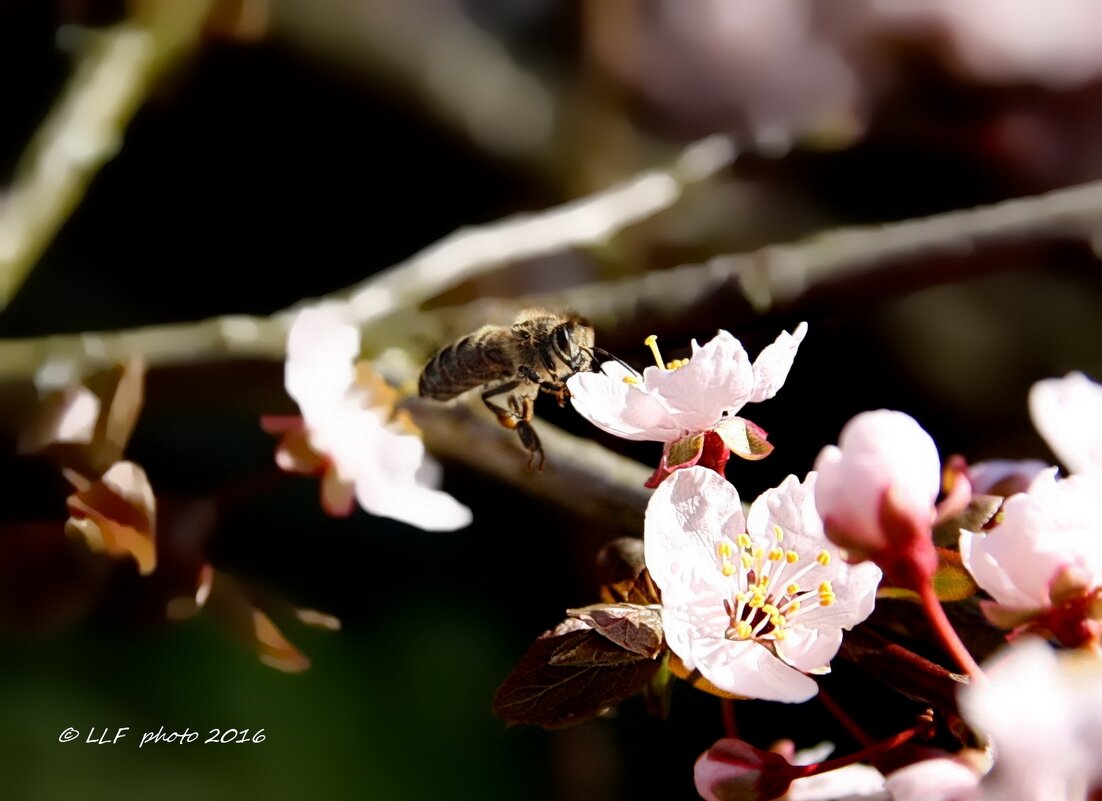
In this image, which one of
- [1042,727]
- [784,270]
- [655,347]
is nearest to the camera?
[1042,727]

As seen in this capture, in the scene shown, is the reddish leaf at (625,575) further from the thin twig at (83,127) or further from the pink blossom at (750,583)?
the thin twig at (83,127)

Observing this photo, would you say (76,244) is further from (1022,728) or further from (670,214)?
(1022,728)

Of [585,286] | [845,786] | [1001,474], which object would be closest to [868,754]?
[845,786]

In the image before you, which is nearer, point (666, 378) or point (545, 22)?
point (666, 378)

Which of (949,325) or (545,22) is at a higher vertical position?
(545,22)

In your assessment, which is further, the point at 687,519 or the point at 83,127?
the point at 83,127

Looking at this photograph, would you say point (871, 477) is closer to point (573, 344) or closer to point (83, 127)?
point (573, 344)

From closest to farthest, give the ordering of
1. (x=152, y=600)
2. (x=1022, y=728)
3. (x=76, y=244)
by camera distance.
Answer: (x=1022, y=728) < (x=152, y=600) < (x=76, y=244)

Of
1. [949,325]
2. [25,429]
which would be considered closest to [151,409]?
[25,429]
